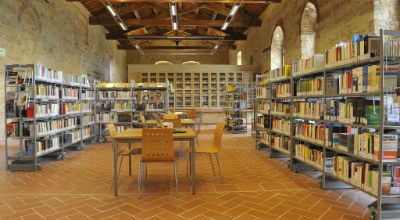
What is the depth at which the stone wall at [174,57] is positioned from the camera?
20953 mm

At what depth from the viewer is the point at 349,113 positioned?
3361mm

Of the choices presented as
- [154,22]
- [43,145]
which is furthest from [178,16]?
[43,145]

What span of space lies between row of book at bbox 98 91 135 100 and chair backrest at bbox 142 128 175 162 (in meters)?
5.56

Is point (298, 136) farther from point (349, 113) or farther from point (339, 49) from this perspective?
point (339, 49)

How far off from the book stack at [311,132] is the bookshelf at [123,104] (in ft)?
16.3

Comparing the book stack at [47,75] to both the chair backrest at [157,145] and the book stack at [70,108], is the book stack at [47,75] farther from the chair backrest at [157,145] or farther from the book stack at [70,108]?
the chair backrest at [157,145]

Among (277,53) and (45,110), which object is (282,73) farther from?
(277,53)

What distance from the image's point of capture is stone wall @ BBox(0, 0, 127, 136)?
23.8 feet

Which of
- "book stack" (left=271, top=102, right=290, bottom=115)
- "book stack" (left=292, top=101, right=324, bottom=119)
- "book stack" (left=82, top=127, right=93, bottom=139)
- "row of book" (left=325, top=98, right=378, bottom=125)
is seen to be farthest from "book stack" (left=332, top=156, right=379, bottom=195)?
"book stack" (left=82, top=127, right=93, bottom=139)

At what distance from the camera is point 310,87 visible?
169 inches

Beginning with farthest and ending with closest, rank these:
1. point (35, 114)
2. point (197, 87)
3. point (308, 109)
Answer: point (197, 87) → point (35, 114) → point (308, 109)

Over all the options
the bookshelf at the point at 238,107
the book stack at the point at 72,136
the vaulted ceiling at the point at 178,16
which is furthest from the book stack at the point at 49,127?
the bookshelf at the point at 238,107

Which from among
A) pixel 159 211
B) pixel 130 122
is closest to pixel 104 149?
pixel 130 122

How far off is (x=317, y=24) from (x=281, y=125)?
3991mm
